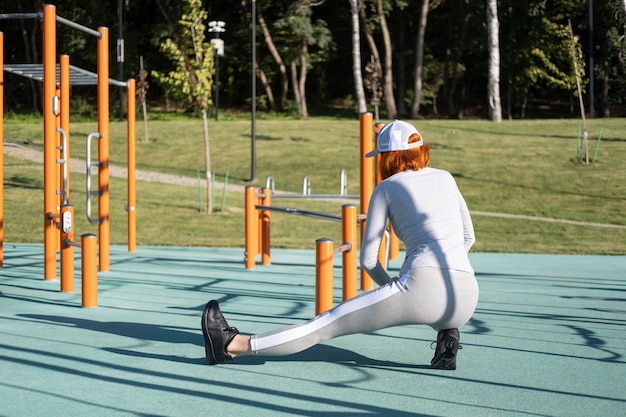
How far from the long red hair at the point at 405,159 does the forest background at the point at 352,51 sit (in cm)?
3576

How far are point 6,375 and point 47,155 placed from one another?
4.29 metres

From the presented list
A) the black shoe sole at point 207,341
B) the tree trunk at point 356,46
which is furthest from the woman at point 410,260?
the tree trunk at point 356,46

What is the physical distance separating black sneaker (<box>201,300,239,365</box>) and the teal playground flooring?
5.5 inches

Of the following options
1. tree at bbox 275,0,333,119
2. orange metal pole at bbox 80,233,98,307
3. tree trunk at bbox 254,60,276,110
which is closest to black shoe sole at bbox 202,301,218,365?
orange metal pole at bbox 80,233,98,307

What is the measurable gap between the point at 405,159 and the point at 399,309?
85 centimetres

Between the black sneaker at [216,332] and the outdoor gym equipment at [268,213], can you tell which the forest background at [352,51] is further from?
the black sneaker at [216,332]

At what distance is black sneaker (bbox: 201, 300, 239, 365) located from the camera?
5.09 metres

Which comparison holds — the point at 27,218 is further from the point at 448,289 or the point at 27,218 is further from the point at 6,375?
the point at 448,289

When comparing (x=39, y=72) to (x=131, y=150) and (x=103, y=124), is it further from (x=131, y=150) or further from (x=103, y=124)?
(x=131, y=150)

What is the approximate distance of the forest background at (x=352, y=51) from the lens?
42.1 meters

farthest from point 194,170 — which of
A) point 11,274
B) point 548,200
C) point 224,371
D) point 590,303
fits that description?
point 224,371

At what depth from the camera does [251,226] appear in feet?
35.1

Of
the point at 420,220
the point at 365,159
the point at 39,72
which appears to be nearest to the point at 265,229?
the point at 365,159

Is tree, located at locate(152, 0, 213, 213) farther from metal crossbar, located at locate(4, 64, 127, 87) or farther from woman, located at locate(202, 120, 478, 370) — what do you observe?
woman, located at locate(202, 120, 478, 370)
